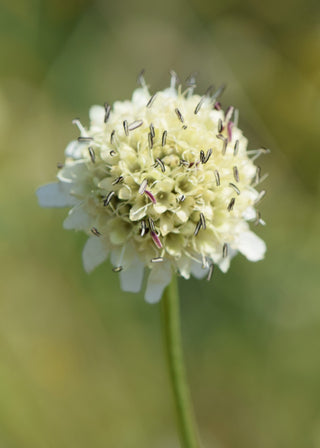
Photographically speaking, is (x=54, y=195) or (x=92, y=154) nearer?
(x=92, y=154)

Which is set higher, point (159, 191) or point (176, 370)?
point (159, 191)

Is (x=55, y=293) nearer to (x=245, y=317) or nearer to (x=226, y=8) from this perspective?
(x=245, y=317)

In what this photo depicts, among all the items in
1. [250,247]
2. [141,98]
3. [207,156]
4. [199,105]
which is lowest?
[250,247]

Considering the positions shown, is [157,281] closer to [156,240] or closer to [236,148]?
[156,240]

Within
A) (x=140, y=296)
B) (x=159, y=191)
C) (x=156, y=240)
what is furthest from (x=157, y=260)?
(x=140, y=296)

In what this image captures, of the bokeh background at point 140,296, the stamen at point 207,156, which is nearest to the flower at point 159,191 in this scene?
the stamen at point 207,156

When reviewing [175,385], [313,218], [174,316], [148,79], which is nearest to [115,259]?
[174,316]

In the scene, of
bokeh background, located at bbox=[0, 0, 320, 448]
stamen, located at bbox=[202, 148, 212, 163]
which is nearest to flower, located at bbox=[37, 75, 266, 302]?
stamen, located at bbox=[202, 148, 212, 163]
